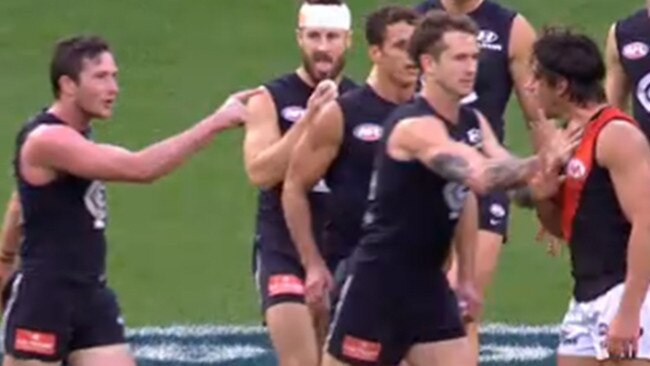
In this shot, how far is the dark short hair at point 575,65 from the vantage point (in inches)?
402

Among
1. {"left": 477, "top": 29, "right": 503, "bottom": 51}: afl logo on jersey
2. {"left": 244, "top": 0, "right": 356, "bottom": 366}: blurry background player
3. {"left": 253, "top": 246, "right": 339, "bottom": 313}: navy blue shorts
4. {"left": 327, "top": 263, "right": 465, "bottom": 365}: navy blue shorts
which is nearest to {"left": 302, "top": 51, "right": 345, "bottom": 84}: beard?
{"left": 244, "top": 0, "right": 356, "bottom": 366}: blurry background player

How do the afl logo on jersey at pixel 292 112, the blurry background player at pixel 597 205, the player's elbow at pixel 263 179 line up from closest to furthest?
the blurry background player at pixel 597 205 < the player's elbow at pixel 263 179 < the afl logo on jersey at pixel 292 112

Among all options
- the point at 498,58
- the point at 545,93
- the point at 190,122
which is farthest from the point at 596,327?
the point at 190,122

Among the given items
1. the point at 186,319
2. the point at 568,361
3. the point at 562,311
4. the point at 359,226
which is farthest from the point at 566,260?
the point at 568,361

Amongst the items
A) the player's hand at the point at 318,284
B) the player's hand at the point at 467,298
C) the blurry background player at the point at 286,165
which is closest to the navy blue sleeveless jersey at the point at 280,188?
the blurry background player at the point at 286,165

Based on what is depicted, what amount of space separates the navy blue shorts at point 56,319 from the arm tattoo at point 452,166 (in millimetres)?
1900

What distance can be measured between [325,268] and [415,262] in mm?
1031

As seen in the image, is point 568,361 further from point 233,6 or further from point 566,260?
point 233,6

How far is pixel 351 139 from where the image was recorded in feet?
37.8

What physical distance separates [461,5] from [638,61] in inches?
42.3

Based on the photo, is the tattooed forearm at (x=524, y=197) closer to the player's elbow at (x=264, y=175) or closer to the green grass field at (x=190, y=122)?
the player's elbow at (x=264, y=175)

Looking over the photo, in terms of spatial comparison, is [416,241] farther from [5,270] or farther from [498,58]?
[498,58]

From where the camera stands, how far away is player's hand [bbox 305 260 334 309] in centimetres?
1144

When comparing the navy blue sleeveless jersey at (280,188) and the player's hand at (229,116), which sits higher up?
the player's hand at (229,116)
